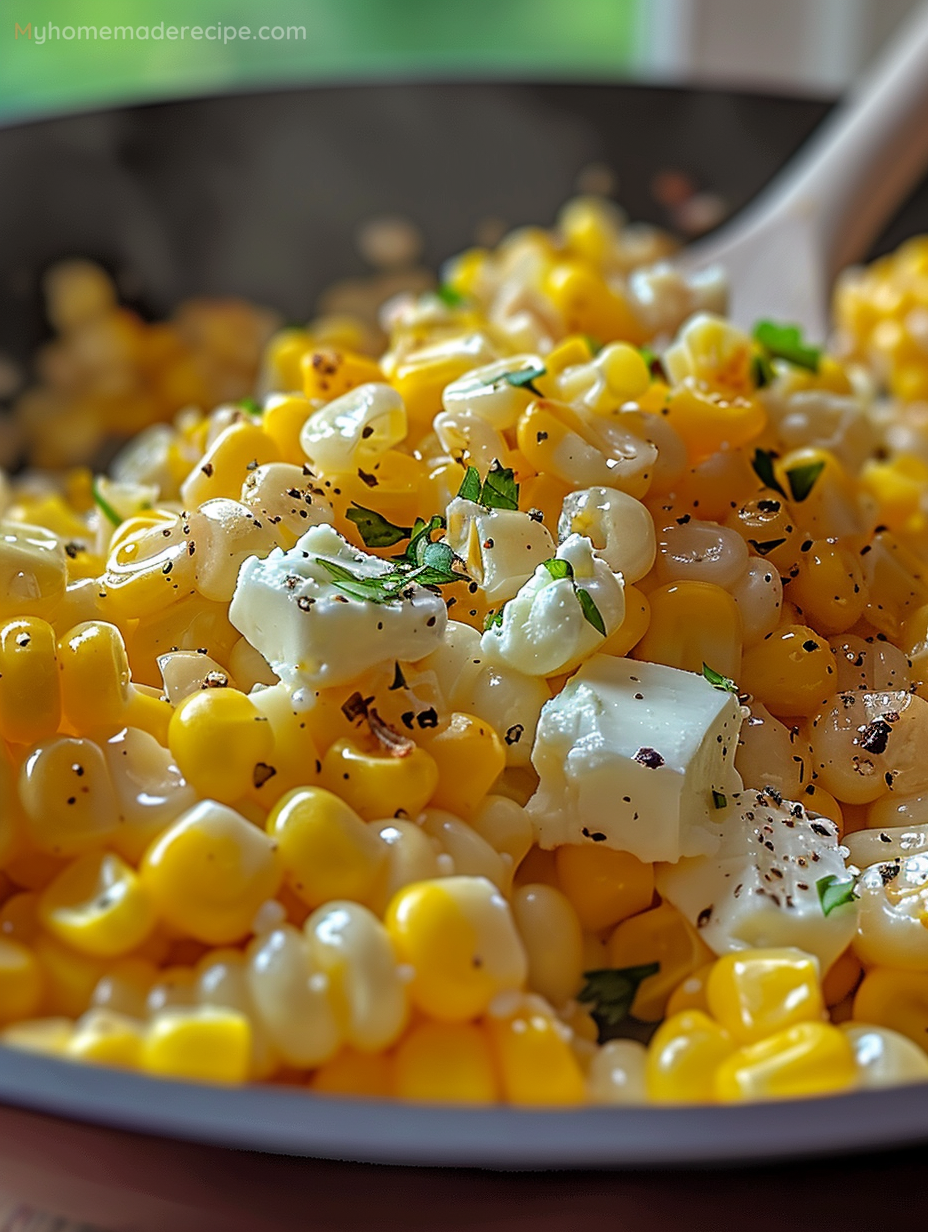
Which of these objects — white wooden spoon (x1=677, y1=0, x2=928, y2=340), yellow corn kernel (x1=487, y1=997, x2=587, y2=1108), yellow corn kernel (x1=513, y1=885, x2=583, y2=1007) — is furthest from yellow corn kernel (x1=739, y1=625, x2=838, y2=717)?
white wooden spoon (x1=677, y1=0, x2=928, y2=340)

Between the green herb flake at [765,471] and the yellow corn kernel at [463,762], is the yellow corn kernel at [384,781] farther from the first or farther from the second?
the green herb flake at [765,471]

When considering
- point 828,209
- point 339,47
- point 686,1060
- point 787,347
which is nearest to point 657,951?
point 686,1060

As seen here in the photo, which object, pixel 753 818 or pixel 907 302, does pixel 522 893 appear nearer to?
pixel 753 818

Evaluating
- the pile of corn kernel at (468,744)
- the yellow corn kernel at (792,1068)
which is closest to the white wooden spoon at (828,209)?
the pile of corn kernel at (468,744)

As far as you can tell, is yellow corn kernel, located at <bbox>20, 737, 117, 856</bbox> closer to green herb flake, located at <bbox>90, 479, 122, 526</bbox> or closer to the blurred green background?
green herb flake, located at <bbox>90, 479, 122, 526</bbox>

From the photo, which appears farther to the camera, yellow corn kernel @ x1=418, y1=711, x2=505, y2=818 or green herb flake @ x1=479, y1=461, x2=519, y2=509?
green herb flake @ x1=479, y1=461, x2=519, y2=509

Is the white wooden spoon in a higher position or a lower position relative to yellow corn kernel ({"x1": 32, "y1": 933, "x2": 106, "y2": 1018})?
higher
